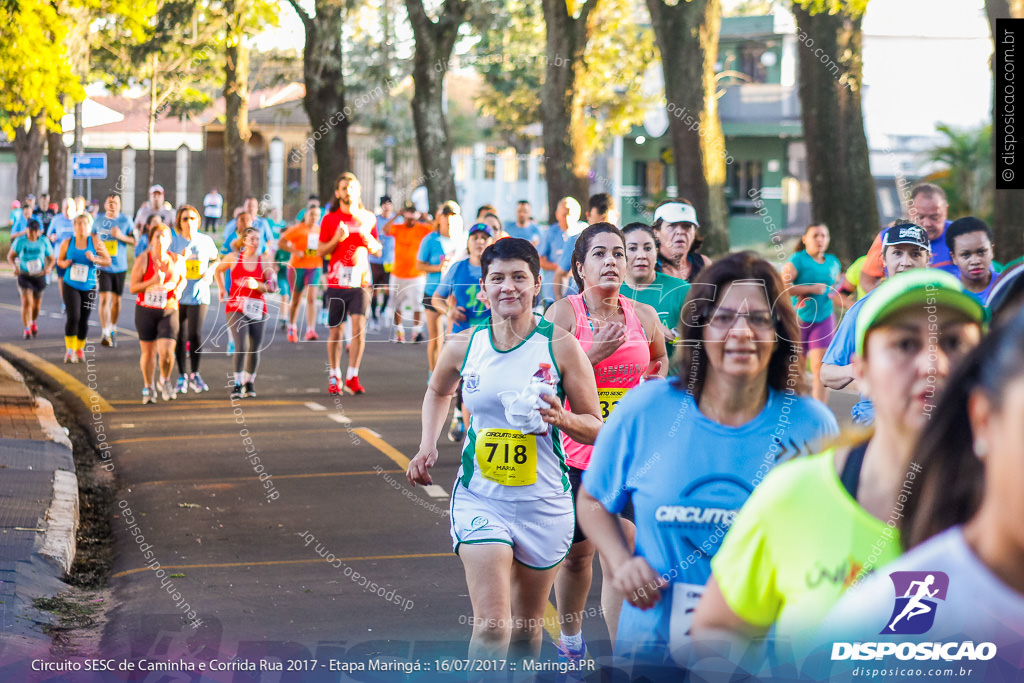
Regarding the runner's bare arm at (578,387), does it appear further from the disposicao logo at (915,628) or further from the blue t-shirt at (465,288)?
the blue t-shirt at (465,288)

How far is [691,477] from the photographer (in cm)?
317

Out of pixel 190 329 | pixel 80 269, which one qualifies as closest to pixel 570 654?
pixel 190 329

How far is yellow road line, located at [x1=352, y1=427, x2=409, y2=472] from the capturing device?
33.8 ft

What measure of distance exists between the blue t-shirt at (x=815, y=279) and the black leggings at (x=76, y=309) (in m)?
8.57

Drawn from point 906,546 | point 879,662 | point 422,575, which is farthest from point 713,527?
point 422,575

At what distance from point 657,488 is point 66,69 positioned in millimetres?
12665

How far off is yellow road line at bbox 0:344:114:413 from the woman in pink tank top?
8.06 m

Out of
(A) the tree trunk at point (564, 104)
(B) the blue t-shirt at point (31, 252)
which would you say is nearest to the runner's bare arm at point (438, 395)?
(B) the blue t-shirt at point (31, 252)

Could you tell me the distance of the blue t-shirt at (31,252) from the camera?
18.5m

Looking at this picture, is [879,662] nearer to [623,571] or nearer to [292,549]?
[623,571]

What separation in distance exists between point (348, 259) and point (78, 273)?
4.41 meters

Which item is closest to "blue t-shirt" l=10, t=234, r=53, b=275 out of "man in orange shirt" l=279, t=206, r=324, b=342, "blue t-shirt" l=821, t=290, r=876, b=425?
"man in orange shirt" l=279, t=206, r=324, b=342

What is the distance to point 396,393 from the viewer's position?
1423cm

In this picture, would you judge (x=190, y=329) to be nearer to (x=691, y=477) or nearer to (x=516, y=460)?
(x=516, y=460)
